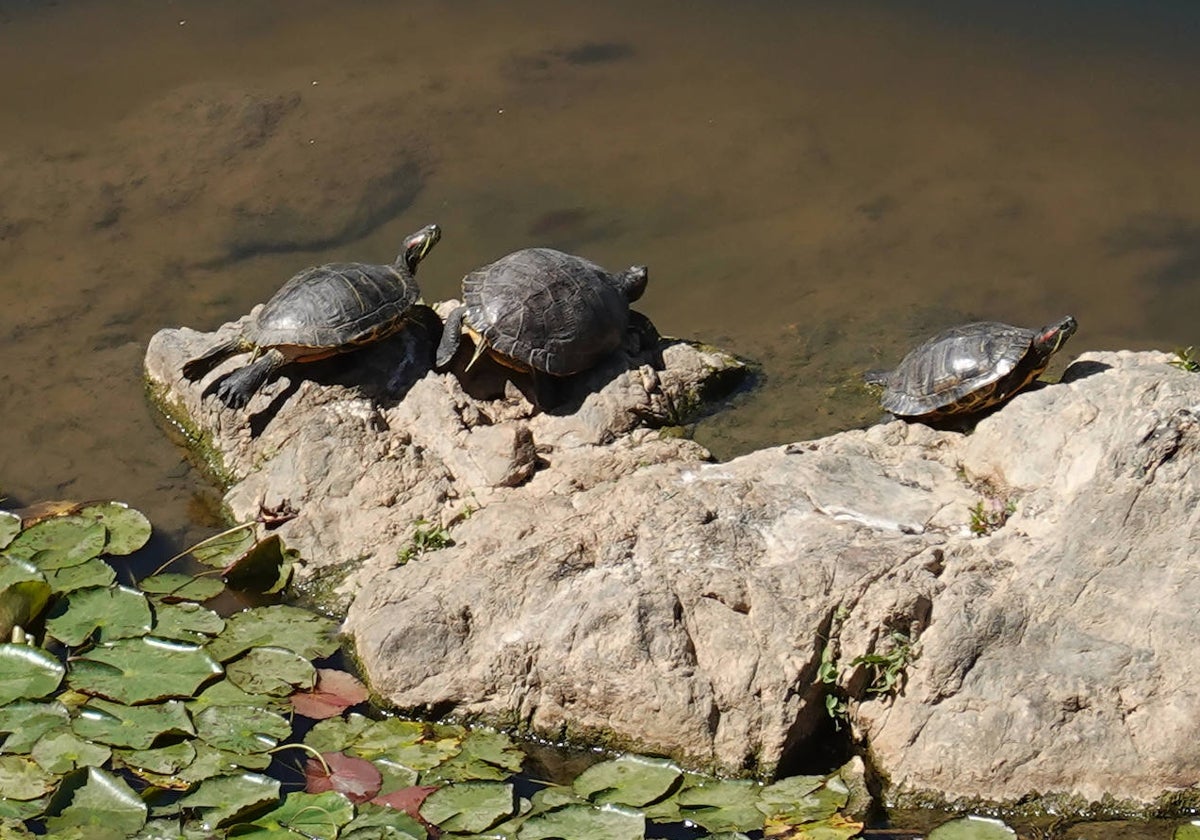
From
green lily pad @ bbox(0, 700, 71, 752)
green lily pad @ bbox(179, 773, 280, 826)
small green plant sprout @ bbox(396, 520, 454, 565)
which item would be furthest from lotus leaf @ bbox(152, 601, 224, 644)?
green lily pad @ bbox(179, 773, 280, 826)

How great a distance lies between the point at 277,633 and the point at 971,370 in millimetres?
2714

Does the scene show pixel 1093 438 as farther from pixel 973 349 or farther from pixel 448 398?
pixel 448 398

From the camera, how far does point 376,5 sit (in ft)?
34.5

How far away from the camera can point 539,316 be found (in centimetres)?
562

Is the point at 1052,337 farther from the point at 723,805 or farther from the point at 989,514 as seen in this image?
the point at 723,805

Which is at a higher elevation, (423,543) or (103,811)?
(423,543)

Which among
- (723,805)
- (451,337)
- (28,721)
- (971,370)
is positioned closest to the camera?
(723,805)

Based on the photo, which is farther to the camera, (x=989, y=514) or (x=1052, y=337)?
(x=1052, y=337)

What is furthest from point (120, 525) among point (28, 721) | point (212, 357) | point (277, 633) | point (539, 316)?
point (539, 316)

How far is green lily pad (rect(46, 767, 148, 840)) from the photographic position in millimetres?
3896

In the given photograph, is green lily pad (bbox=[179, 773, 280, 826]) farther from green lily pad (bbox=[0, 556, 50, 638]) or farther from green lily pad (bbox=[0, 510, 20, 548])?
green lily pad (bbox=[0, 510, 20, 548])

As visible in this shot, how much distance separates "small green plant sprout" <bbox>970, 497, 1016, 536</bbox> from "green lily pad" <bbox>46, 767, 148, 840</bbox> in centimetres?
266

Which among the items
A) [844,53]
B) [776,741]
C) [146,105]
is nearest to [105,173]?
[146,105]

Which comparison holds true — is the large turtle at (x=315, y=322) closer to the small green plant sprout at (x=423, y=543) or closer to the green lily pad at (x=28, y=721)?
the small green plant sprout at (x=423, y=543)
